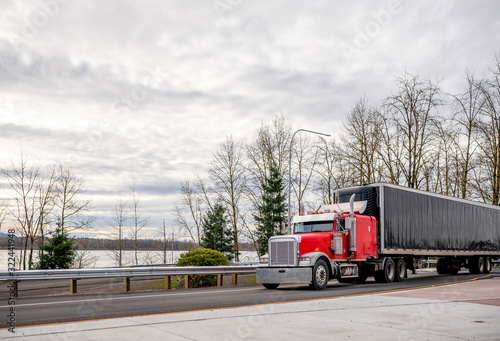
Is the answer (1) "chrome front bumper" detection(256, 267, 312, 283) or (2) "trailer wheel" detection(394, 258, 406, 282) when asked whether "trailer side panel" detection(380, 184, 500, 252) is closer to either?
(2) "trailer wheel" detection(394, 258, 406, 282)

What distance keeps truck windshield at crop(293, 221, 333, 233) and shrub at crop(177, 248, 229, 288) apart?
5.24m

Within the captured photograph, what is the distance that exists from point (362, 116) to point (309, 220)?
81.4 feet

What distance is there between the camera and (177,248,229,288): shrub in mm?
22078

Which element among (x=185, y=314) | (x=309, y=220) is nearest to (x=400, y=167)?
(x=309, y=220)

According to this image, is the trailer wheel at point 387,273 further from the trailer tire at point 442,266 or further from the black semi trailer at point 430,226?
the trailer tire at point 442,266

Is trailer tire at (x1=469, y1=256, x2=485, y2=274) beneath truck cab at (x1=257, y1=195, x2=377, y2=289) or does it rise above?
beneath

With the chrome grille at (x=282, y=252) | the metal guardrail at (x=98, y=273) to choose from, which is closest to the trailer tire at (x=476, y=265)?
the metal guardrail at (x=98, y=273)

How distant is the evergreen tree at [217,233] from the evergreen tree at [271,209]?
3.26 metres

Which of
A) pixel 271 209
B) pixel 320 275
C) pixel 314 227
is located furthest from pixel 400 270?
pixel 271 209

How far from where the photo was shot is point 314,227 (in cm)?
1852

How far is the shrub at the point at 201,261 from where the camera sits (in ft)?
72.4

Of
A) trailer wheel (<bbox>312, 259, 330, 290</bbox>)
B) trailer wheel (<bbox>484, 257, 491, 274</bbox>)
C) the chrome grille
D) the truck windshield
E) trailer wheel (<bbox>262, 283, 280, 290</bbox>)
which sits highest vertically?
the truck windshield

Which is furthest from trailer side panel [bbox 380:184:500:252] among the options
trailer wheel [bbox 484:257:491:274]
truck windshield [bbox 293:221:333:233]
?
truck windshield [bbox 293:221:333:233]

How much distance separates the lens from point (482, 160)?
39.1 m
